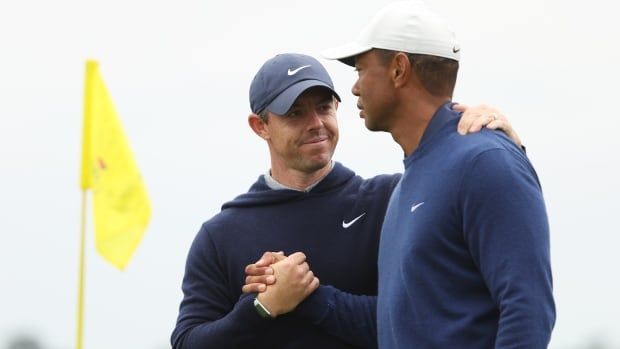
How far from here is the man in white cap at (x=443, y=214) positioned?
4.73 m

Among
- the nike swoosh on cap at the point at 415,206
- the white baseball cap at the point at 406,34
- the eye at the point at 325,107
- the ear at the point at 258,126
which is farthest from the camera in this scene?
the ear at the point at 258,126

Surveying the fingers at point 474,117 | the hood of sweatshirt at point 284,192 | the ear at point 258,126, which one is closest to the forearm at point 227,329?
the hood of sweatshirt at point 284,192

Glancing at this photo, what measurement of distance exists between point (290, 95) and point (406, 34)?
103 cm

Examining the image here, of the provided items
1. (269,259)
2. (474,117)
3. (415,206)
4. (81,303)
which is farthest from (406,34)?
(81,303)

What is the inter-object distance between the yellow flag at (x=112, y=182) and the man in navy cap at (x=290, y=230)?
119 cm

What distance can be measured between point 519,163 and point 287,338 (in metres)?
1.64

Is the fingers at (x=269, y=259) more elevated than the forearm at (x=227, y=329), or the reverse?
the fingers at (x=269, y=259)

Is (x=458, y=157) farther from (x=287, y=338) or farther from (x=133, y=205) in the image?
(x=133, y=205)

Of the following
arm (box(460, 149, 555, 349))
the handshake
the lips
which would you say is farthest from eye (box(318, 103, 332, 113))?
arm (box(460, 149, 555, 349))

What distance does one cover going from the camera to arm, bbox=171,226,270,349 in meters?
6.07

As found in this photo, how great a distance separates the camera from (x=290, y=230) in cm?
623

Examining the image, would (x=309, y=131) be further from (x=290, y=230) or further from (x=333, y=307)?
(x=333, y=307)

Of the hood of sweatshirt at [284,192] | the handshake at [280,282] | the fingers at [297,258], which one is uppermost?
the hood of sweatshirt at [284,192]

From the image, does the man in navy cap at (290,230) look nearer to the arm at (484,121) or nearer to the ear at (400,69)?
the ear at (400,69)
